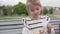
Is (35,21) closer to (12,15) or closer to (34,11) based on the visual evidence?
(34,11)

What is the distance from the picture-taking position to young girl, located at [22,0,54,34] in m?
1.63

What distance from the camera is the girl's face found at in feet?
5.34

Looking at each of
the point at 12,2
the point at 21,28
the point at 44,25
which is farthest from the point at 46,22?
the point at 12,2

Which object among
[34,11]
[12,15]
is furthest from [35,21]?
[12,15]

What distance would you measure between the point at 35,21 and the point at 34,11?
0.44 ft

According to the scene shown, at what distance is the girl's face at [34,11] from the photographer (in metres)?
1.63

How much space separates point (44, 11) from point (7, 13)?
1.61 ft

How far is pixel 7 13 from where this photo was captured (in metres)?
1.68

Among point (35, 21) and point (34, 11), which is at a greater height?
point (34, 11)

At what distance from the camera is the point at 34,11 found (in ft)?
5.39

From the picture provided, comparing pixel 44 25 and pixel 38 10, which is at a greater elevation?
pixel 38 10

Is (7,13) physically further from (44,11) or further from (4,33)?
(44,11)

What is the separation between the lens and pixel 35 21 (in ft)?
5.51

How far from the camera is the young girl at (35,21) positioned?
1.63 metres
